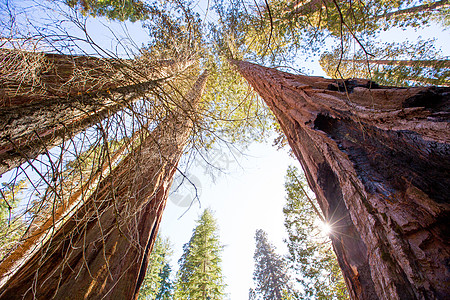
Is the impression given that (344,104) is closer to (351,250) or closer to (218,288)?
(351,250)

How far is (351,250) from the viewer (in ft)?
3.44

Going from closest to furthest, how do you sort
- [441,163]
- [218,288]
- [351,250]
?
[441,163] → [351,250] → [218,288]

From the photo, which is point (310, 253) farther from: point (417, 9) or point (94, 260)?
point (417, 9)

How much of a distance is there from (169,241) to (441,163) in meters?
19.4

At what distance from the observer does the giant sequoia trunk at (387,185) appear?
64 cm

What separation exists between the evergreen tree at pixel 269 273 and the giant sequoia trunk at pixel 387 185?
1628 centimetres

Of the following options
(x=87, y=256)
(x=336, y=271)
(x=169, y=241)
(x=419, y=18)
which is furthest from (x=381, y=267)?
(x=169, y=241)

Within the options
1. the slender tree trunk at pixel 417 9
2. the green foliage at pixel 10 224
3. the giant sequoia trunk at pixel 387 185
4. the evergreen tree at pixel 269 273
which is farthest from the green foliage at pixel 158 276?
the slender tree trunk at pixel 417 9

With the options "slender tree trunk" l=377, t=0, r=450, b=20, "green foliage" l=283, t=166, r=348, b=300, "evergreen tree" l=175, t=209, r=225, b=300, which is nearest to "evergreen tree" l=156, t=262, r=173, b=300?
A: "evergreen tree" l=175, t=209, r=225, b=300

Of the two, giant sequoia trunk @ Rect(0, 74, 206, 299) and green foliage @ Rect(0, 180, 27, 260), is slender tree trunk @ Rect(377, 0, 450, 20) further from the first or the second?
green foliage @ Rect(0, 180, 27, 260)

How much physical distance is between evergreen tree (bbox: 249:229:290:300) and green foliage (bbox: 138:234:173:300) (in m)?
7.78

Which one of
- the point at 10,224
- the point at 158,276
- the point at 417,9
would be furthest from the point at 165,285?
the point at 417,9

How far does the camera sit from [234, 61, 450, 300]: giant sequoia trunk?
64 centimetres

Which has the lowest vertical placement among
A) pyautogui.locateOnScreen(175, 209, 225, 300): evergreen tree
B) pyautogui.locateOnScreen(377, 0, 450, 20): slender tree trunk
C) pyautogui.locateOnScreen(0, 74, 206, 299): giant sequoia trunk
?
pyautogui.locateOnScreen(0, 74, 206, 299): giant sequoia trunk
